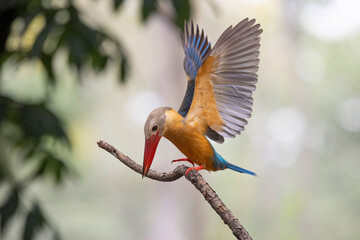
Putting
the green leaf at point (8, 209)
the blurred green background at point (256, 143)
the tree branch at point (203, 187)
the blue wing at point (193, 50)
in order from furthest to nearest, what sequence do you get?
the blurred green background at point (256, 143) < the green leaf at point (8, 209) < the blue wing at point (193, 50) < the tree branch at point (203, 187)

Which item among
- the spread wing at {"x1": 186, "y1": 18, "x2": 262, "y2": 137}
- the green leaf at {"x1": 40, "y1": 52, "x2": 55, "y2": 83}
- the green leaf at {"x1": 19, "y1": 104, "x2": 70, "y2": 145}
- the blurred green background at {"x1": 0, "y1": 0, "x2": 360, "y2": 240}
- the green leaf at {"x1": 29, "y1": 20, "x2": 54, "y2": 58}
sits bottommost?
the spread wing at {"x1": 186, "y1": 18, "x2": 262, "y2": 137}

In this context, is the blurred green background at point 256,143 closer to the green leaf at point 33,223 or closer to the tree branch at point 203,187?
the green leaf at point 33,223

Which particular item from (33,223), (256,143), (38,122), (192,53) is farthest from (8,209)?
(256,143)

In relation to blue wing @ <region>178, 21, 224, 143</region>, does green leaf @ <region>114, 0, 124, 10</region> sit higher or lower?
higher

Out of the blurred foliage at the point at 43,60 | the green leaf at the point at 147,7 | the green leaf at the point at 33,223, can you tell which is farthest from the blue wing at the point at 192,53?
the green leaf at the point at 33,223

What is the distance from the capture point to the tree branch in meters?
0.30

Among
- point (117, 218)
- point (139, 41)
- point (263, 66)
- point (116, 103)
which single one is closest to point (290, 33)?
point (263, 66)

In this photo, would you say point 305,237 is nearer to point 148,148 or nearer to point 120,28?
point 120,28

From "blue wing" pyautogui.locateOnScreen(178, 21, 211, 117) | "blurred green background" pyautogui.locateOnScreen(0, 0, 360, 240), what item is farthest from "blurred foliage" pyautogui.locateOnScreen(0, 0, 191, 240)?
"blurred green background" pyautogui.locateOnScreen(0, 0, 360, 240)

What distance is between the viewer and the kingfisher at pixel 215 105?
330 mm

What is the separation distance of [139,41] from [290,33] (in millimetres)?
2175

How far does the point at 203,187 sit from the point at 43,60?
1.07 m

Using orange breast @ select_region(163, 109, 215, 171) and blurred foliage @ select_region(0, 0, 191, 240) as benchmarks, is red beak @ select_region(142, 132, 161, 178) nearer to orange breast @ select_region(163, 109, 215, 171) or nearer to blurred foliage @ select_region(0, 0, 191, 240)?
orange breast @ select_region(163, 109, 215, 171)

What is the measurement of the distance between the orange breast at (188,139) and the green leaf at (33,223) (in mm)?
958
